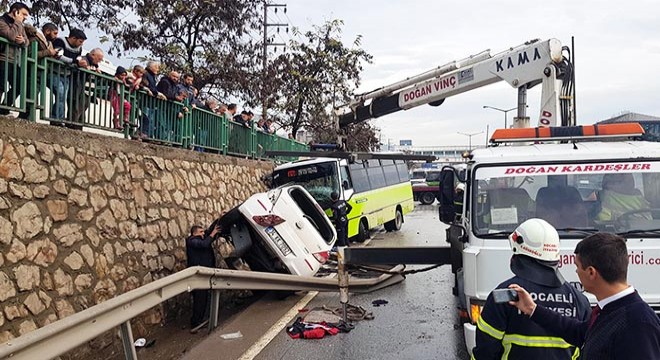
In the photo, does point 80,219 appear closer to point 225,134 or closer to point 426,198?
point 225,134

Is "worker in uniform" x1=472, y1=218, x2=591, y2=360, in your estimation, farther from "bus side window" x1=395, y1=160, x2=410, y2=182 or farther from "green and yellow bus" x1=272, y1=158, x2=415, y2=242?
"bus side window" x1=395, y1=160, x2=410, y2=182

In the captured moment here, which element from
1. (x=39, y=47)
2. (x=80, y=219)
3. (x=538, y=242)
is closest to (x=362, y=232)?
(x=80, y=219)

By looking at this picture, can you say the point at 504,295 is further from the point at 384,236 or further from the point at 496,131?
the point at 384,236

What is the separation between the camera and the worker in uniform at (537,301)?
2.87 meters

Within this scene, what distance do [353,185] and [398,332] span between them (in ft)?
27.7

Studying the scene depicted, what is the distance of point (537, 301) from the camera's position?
2977 millimetres

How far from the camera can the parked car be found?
842 cm

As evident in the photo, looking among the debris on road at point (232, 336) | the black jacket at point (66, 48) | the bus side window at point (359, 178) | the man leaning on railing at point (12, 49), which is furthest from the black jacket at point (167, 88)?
the bus side window at point (359, 178)

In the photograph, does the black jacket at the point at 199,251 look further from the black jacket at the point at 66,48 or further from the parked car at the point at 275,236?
the black jacket at the point at 66,48

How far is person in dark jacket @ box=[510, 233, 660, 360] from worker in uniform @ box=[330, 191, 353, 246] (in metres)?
10.4

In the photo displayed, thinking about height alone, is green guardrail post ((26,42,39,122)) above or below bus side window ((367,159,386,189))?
above

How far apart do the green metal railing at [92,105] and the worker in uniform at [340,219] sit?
9.63 ft

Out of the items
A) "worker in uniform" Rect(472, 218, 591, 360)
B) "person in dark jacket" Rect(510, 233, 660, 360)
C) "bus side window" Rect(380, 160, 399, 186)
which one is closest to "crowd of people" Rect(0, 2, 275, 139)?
"worker in uniform" Rect(472, 218, 591, 360)

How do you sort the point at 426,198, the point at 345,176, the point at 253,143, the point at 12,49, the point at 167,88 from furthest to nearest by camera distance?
the point at 426,198 → the point at 253,143 → the point at 345,176 → the point at 167,88 → the point at 12,49
